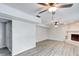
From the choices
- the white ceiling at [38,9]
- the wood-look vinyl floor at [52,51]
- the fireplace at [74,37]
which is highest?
the white ceiling at [38,9]

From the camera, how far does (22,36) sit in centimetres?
336

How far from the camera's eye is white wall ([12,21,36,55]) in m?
2.93

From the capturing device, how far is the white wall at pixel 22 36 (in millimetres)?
2926

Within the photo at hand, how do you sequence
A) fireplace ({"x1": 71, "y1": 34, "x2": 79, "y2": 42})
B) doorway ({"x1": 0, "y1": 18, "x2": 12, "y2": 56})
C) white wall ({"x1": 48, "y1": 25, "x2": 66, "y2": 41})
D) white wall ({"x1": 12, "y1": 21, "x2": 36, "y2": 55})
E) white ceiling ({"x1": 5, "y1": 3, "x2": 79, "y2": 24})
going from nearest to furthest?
1. white ceiling ({"x1": 5, "y1": 3, "x2": 79, "y2": 24})
2. doorway ({"x1": 0, "y1": 18, "x2": 12, "y2": 56})
3. white wall ({"x1": 12, "y1": 21, "x2": 36, "y2": 55})
4. fireplace ({"x1": 71, "y1": 34, "x2": 79, "y2": 42})
5. white wall ({"x1": 48, "y1": 25, "x2": 66, "y2": 41})

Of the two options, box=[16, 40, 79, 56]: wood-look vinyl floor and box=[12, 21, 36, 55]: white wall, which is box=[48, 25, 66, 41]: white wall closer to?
box=[16, 40, 79, 56]: wood-look vinyl floor

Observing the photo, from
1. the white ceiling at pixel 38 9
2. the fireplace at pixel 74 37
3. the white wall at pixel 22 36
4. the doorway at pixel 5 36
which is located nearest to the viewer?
the white ceiling at pixel 38 9

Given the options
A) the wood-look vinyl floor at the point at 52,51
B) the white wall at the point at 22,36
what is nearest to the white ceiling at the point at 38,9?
the white wall at the point at 22,36

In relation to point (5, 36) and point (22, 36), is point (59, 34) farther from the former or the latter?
point (5, 36)

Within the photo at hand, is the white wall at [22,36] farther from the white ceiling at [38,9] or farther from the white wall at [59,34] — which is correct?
the white wall at [59,34]

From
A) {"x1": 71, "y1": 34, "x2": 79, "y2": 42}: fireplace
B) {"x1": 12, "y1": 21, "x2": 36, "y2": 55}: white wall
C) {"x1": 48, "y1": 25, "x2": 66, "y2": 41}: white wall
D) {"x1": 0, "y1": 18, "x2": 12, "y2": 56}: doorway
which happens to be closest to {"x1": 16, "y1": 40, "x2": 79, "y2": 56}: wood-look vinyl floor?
{"x1": 12, "y1": 21, "x2": 36, "y2": 55}: white wall

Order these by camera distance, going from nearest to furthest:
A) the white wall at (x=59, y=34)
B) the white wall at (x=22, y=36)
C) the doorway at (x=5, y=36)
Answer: the doorway at (x=5, y=36) < the white wall at (x=22, y=36) < the white wall at (x=59, y=34)

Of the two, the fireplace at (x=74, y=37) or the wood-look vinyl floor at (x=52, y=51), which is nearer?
the wood-look vinyl floor at (x=52, y=51)

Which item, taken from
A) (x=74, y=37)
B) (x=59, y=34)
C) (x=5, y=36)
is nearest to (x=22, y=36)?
(x=5, y=36)

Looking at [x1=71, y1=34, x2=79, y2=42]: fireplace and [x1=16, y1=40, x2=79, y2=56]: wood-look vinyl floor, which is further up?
[x1=71, y1=34, x2=79, y2=42]: fireplace
